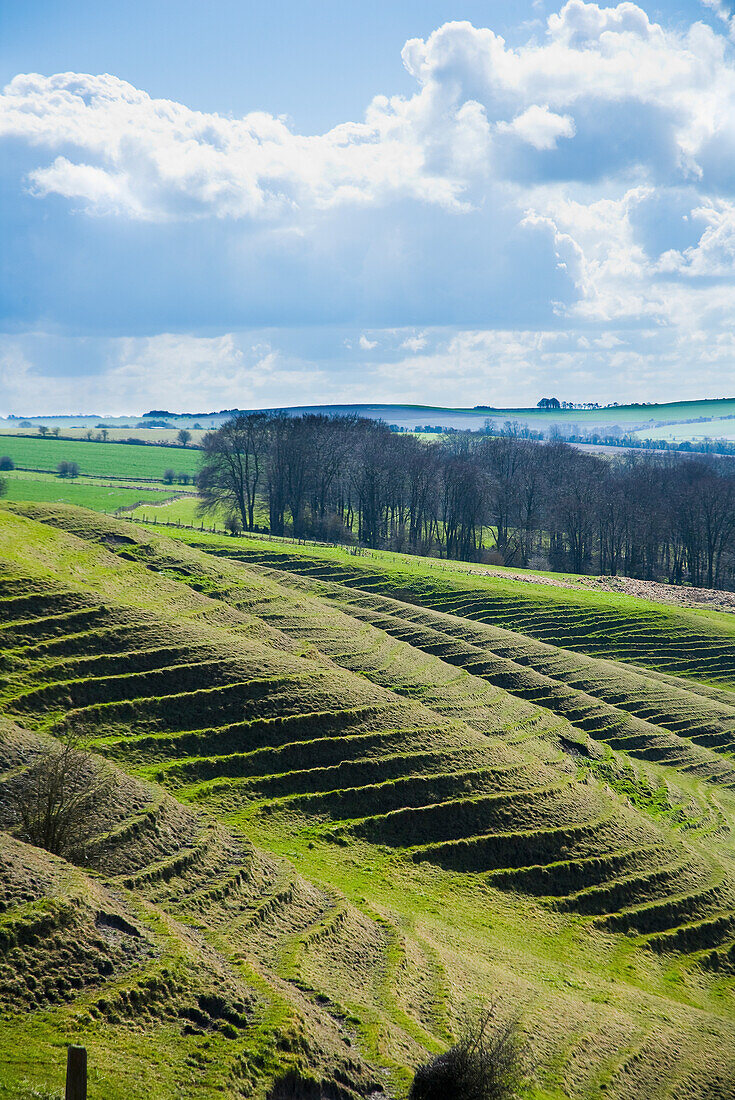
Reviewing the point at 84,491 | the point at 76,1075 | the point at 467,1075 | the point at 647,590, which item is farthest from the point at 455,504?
the point at 76,1075

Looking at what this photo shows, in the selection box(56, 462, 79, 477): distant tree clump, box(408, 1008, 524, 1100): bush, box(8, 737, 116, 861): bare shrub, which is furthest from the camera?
box(56, 462, 79, 477): distant tree clump

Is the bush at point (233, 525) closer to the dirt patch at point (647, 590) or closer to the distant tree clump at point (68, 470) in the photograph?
the dirt patch at point (647, 590)

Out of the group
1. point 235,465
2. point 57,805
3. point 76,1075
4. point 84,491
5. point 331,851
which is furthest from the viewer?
point 84,491

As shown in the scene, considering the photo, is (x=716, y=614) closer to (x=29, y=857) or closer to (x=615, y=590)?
(x=615, y=590)

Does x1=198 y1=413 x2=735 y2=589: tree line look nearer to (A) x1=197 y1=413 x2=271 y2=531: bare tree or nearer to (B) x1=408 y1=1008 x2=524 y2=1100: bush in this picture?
(A) x1=197 y1=413 x2=271 y2=531: bare tree

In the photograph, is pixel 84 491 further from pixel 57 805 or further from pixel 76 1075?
pixel 76 1075

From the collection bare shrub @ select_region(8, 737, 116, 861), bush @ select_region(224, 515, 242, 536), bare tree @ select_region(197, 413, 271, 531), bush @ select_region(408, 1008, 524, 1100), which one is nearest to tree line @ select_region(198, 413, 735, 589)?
bare tree @ select_region(197, 413, 271, 531)

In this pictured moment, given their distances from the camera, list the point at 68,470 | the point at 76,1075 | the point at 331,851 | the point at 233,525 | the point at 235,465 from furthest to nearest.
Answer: the point at 68,470 < the point at 235,465 < the point at 233,525 < the point at 331,851 < the point at 76,1075
